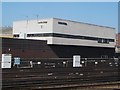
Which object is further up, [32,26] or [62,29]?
[32,26]

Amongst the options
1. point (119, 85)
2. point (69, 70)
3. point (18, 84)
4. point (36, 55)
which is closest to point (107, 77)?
point (69, 70)

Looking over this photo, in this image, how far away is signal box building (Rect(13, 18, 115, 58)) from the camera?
3441 centimetres

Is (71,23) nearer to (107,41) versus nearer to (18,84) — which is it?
(107,41)

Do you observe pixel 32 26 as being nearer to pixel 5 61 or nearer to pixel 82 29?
pixel 82 29

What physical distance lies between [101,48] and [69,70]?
21743 mm

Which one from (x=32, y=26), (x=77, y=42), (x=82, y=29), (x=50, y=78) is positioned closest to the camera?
(x=50, y=78)

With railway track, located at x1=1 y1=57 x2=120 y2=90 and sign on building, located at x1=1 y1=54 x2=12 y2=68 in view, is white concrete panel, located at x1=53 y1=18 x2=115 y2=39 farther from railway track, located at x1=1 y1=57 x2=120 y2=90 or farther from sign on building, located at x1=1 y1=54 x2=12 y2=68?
sign on building, located at x1=1 y1=54 x2=12 y2=68

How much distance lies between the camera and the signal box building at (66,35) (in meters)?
34.4

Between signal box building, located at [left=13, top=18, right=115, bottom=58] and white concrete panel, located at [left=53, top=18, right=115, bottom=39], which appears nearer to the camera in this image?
signal box building, located at [left=13, top=18, right=115, bottom=58]

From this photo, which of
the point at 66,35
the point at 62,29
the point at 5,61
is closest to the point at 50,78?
the point at 5,61

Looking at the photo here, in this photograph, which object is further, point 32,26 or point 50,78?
point 32,26

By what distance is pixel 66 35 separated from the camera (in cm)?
3588

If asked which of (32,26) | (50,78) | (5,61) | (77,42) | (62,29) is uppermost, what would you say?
(32,26)

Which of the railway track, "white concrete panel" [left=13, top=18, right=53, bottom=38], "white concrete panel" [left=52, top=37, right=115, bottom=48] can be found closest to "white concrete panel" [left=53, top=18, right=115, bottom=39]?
"white concrete panel" [left=13, top=18, right=53, bottom=38]
